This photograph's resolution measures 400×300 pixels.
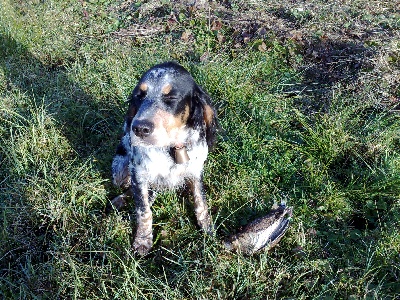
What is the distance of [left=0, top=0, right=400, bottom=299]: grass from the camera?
113 inches

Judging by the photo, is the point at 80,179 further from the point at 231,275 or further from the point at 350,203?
the point at 350,203

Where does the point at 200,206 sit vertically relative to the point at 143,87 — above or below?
below

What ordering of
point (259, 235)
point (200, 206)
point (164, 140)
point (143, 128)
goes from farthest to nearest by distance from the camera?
point (200, 206)
point (259, 235)
point (164, 140)
point (143, 128)

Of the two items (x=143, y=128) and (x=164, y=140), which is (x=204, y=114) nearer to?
(x=164, y=140)

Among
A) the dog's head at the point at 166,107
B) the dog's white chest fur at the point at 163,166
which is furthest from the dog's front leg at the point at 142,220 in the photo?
the dog's head at the point at 166,107

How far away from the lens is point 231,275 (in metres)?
2.82

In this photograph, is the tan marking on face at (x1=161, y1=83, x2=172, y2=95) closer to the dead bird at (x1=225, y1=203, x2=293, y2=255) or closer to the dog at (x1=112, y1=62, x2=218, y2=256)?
the dog at (x1=112, y1=62, x2=218, y2=256)

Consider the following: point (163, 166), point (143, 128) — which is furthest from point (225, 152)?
point (143, 128)

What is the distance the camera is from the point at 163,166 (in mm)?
3033

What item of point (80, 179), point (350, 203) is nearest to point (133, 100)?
point (80, 179)

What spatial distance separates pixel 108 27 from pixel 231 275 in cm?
457

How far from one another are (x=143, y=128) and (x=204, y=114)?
663 millimetres

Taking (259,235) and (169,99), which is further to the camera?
(259,235)

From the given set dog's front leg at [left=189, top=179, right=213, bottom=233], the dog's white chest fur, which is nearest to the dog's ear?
the dog's white chest fur
